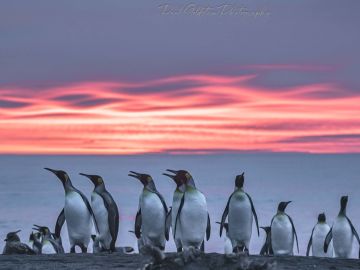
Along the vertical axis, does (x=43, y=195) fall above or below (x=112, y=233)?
above

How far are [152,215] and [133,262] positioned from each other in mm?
2110

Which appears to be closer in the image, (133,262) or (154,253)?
(154,253)

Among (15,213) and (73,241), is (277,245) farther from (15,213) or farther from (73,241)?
(15,213)

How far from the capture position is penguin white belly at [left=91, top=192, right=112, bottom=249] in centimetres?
1417

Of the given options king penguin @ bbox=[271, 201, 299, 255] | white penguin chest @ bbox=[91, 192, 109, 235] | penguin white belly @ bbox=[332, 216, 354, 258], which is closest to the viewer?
white penguin chest @ bbox=[91, 192, 109, 235]

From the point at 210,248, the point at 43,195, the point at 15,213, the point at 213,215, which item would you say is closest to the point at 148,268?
the point at 210,248

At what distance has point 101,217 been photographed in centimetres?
1416

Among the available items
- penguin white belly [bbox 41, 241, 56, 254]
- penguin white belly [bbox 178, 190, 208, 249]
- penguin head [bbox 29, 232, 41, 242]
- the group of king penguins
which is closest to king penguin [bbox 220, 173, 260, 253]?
the group of king penguins

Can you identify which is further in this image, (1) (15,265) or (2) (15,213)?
(2) (15,213)

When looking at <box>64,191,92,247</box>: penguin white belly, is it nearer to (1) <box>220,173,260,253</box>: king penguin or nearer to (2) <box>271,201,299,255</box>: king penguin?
(1) <box>220,173,260,253</box>: king penguin

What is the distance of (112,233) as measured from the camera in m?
14.1

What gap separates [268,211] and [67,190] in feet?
172

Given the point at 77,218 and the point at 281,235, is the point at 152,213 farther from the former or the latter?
the point at 281,235

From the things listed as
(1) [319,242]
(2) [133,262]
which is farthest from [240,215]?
(1) [319,242]
